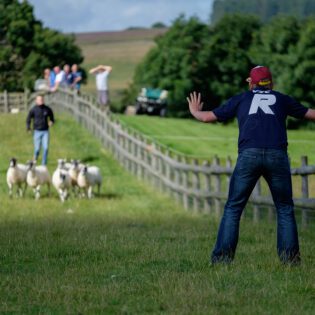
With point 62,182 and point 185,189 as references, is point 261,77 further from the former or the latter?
point 62,182

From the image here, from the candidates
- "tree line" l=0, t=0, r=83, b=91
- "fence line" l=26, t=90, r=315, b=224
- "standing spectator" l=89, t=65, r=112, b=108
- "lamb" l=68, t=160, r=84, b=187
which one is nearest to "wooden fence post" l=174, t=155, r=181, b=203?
"fence line" l=26, t=90, r=315, b=224

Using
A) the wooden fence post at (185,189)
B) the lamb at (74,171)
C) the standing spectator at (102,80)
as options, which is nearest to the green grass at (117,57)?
the standing spectator at (102,80)

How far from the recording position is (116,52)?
150125mm

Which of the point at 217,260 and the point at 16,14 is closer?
the point at 217,260

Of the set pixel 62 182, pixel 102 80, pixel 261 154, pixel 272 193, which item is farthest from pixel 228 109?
pixel 102 80

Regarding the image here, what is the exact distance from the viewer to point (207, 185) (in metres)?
23.0

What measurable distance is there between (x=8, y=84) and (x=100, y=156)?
52225 millimetres

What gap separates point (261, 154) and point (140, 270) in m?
1.52

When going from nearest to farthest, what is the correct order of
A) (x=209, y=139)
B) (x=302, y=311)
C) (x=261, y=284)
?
1. (x=302, y=311)
2. (x=261, y=284)
3. (x=209, y=139)

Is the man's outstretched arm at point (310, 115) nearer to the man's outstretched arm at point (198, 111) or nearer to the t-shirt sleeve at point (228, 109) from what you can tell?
the t-shirt sleeve at point (228, 109)

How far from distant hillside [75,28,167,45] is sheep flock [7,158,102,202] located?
420ft

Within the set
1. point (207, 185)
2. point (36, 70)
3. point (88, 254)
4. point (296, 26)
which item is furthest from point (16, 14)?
point (88, 254)

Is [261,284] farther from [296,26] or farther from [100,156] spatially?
[296,26]

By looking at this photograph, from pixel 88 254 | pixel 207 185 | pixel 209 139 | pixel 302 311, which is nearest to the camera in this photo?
pixel 302 311
